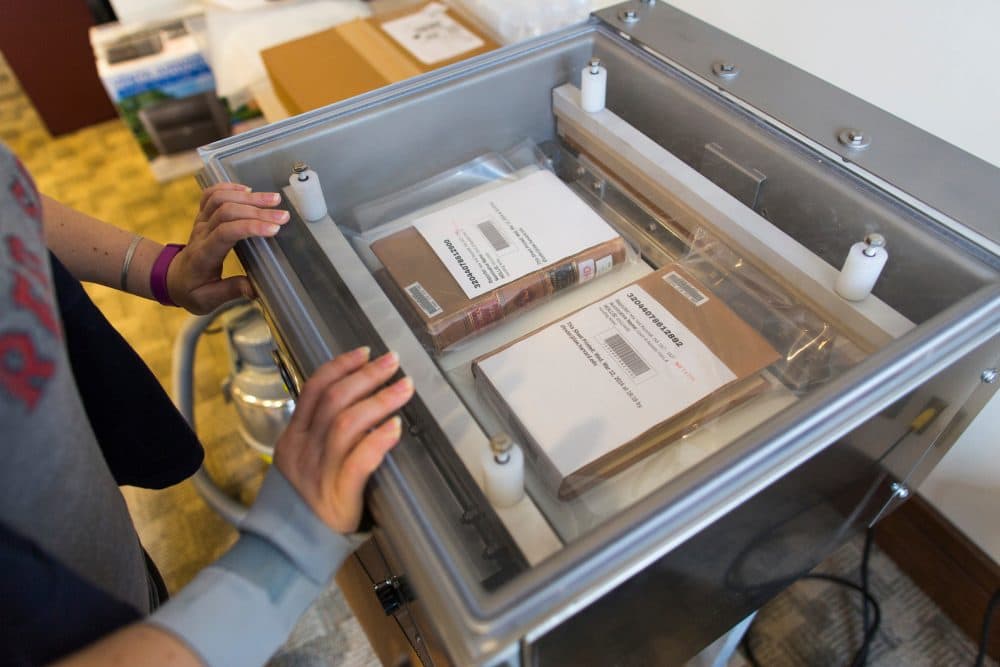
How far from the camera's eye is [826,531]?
1.92ft

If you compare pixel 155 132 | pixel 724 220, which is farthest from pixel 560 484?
pixel 155 132

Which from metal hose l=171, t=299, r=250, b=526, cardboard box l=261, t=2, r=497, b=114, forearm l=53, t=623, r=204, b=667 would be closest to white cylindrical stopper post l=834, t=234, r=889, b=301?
forearm l=53, t=623, r=204, b=667

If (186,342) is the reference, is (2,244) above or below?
below

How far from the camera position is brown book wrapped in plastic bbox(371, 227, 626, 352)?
514 mm

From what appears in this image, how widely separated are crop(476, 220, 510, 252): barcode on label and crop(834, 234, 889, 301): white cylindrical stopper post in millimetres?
240

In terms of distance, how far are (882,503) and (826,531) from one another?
60 millimetres

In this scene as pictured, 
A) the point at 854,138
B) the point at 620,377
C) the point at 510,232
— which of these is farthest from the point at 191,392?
the point at 854,138

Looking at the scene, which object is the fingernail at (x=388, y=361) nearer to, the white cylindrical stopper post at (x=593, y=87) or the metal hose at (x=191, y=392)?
the white cylindrical stopper post at (x=593, y=87)

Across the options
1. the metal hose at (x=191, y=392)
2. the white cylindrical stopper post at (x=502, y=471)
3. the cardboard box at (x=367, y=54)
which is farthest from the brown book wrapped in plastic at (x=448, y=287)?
the metal hose at (x=191, y=392)

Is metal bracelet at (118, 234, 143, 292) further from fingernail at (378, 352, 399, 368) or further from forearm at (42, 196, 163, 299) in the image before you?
fingernail at (378, 352, 399, 368)

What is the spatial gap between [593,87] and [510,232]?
0.16 meters

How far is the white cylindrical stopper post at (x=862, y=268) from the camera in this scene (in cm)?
46

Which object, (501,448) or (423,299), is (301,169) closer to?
(423,299)

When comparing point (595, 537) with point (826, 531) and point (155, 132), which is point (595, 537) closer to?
point (826, 531)
